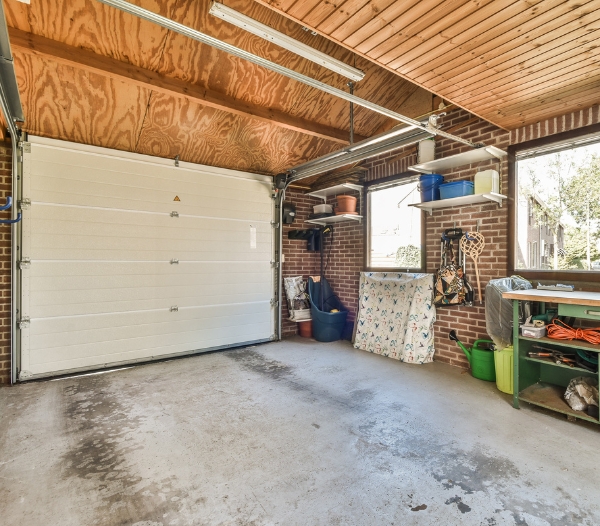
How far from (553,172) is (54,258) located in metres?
5.62

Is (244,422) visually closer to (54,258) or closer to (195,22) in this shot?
(54,258)

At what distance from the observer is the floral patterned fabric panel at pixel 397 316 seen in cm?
446

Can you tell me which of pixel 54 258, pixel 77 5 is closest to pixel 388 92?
pixel 77 5

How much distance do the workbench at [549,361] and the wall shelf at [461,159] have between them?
1583mm

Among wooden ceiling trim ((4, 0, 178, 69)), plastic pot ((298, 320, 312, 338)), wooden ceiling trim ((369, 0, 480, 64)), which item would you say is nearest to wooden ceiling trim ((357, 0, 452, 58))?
wooden ceiling trim ((369, 0, 480, 64))

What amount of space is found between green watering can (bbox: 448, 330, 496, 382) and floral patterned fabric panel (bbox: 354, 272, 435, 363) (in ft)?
2.06

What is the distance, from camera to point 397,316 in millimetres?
4777

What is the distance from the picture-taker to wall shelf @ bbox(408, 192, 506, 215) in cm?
370

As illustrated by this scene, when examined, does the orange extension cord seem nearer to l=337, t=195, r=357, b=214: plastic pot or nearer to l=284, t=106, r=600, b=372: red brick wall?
l=284, t=106, r=600, b=372: red brick wall

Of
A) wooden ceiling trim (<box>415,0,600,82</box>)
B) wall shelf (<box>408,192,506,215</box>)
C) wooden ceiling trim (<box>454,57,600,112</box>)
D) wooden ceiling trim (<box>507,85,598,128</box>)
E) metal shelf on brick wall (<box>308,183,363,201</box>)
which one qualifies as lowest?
wall shelf (<box>408,192,506,215</box>)

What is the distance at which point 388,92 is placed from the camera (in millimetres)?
4434

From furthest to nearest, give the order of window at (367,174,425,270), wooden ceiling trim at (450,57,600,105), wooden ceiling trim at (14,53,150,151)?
window at (367,174,425,270), wooden ceiling trim at (14,53,150,151), wooden ceiling trim at (450,57,600,105)

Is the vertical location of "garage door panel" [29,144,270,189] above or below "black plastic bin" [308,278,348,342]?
above

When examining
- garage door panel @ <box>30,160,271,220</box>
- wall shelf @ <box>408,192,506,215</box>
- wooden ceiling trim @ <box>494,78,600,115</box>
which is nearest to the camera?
wooden ceiling trim @ <box>494,78,600,115</box>
